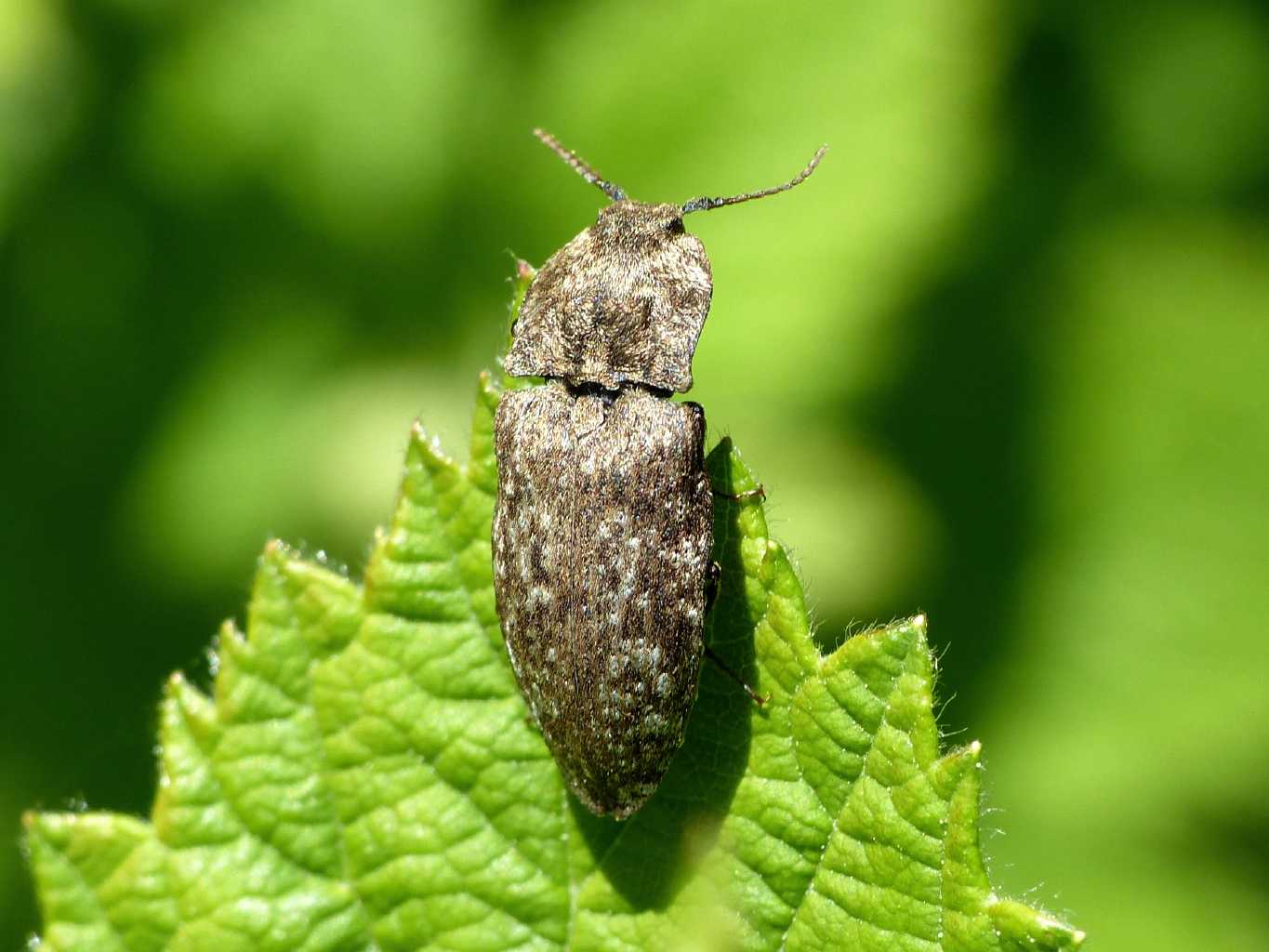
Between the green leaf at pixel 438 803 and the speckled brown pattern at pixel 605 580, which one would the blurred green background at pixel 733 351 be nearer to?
the speckled brown pattern at pixel 605 580

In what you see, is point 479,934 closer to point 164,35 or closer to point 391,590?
point 391,590

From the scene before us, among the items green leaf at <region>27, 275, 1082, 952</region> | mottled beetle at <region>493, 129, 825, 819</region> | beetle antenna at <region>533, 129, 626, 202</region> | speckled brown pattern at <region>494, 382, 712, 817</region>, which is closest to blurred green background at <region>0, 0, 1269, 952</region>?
beetle antenna at <region>533, 129, 626, 202</region>

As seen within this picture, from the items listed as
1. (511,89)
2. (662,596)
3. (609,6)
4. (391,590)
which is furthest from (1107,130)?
(391,590)

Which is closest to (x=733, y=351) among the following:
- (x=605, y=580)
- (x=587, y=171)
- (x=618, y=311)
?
(x=587, y=171)

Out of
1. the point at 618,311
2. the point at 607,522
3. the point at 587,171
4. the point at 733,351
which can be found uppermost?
the point at 733,351

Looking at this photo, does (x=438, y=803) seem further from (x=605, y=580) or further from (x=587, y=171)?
(x=587, y=171)

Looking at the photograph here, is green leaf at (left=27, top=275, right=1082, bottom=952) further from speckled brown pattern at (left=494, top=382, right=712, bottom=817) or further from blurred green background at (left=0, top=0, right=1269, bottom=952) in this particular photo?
blurred green background at (left=0, top=0, right=1269, bottom=952)
